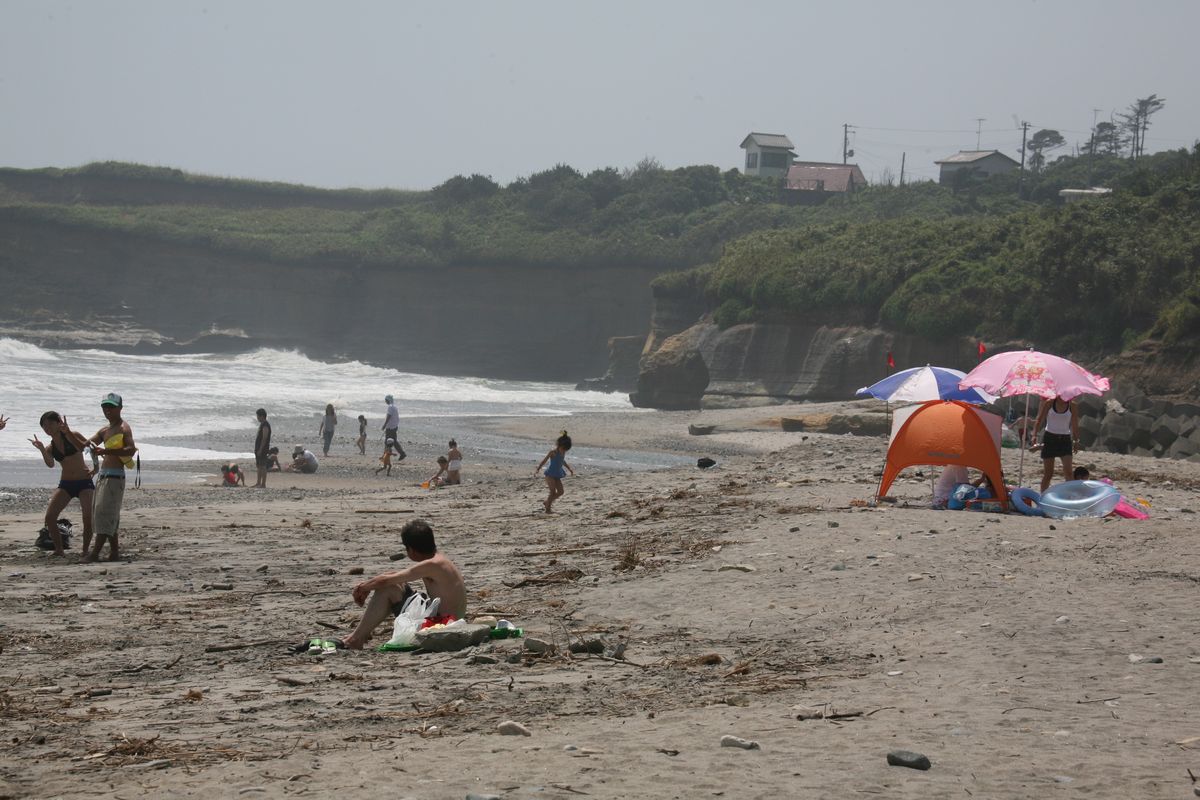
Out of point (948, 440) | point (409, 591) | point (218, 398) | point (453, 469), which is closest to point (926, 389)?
point (948, 440)

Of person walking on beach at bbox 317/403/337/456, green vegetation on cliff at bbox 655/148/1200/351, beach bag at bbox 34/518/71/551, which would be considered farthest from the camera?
green vegetation on cliff at bbox 655/148/1200/351

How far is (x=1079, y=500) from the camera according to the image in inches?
454

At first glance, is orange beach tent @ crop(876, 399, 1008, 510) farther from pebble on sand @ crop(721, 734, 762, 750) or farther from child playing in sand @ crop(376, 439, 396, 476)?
child playing in sand @ crop(376, 439, 396, 476)

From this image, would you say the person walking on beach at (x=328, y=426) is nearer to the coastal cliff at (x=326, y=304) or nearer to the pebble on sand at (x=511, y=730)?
the pebble on sand at (x=511, y=730)

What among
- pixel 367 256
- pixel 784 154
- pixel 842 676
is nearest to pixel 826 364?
pixel 842 676

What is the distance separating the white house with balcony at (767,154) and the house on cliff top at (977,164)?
520 inches

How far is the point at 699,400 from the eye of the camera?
50750mm

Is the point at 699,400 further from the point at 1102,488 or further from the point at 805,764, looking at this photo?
the point at 805,764

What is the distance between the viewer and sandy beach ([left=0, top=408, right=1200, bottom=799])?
185 inches

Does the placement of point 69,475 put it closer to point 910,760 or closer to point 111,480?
point 111,480

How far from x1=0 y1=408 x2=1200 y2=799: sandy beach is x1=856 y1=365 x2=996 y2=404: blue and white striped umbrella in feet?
4.08

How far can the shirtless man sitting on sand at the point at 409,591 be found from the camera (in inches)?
281

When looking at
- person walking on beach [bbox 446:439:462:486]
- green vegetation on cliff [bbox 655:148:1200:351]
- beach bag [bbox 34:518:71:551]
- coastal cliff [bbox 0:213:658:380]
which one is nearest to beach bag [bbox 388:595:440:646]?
beach bag [bbox 34:518:71:551]

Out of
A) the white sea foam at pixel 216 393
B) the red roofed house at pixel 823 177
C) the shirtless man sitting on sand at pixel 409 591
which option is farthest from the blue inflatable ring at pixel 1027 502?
the red roofed house at pixel 823 177
